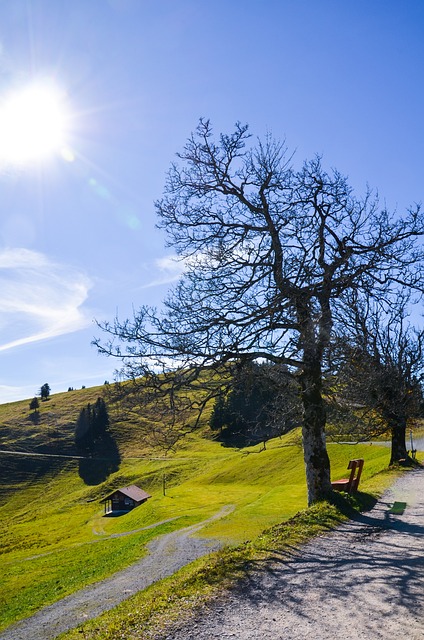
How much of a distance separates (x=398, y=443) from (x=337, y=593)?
26198mm

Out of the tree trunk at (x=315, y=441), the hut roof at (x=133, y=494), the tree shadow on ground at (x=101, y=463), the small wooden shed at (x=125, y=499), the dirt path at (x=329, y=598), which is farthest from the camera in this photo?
the tree shadow on ground at (x=101, y=463)

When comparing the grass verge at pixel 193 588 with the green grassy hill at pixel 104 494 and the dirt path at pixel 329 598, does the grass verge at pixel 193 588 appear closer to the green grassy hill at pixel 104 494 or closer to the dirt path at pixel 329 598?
the dirt path at pixel 329 598

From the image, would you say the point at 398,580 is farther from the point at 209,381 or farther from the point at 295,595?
the point at 209,381

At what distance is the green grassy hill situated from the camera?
2672 centimetres

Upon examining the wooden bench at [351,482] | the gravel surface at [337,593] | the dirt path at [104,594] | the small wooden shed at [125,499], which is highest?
the wooden bench at [351,482]

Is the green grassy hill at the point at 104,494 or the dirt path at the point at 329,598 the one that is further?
the green grassy hill at the point at 104,494

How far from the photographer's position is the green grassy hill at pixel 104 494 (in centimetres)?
2672

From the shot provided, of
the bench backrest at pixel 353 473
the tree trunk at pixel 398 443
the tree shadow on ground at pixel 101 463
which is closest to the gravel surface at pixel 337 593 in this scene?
the bench backrest at pixel 353 473

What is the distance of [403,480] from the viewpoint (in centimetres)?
2064

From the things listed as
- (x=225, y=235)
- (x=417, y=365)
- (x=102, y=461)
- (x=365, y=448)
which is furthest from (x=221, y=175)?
(x=102, y=461)

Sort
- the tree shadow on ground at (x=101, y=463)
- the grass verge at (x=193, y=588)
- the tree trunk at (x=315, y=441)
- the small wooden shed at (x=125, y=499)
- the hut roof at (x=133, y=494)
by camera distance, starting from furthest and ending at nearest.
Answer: the tree shadow on ground at (x=101, y=463) < the hut roof at (x=133, y=494) < the small wooden shed at (x=125, y=499) < the tree trunk at (x=315, y=441) < the grass verge at (x=193, y=588)

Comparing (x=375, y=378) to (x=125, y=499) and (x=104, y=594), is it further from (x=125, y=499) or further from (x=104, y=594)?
(x=125, y=499)

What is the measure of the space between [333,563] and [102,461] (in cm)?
12535

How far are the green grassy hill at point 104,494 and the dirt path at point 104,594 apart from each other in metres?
1.35
